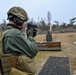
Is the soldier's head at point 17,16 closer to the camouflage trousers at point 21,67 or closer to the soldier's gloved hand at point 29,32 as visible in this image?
the soldier's gloved hand at point 29,32

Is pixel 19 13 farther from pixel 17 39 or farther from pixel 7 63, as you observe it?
pixel 7 63

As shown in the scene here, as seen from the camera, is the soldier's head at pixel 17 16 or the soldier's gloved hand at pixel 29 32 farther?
the soldier's gloved hand at pixel 29 32

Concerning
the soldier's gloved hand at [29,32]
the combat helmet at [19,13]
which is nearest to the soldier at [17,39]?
the combat helmet at [19,13]

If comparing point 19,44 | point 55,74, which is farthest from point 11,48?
point 55,74

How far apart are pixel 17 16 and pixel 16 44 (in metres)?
0.35

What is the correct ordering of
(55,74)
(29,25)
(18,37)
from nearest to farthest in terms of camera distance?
(18,37)
(29,25)
(55,74)

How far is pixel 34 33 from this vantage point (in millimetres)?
3412

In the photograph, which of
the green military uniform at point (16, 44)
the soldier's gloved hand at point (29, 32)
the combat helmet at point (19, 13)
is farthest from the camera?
the soldier's gloved hand at point (29, 32)

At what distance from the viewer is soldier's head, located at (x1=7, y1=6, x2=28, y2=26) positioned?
3.06 meters

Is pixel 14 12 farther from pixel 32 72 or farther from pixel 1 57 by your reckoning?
pixel 32 72

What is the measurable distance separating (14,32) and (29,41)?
8.7 inches

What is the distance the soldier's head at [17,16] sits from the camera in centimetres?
306

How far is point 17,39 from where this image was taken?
2924 mm

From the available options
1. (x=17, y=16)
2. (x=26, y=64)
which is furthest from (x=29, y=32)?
(x=26, y=64)
